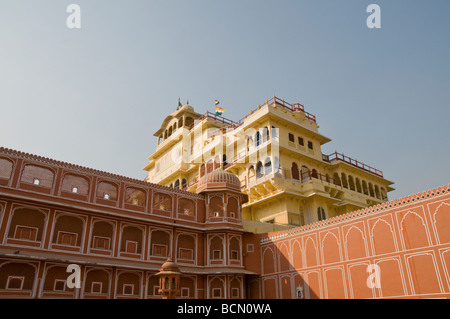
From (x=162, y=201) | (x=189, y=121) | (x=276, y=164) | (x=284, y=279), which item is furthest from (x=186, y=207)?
(x=189, y=121)

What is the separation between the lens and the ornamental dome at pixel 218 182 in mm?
24750

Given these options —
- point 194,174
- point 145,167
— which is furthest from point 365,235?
point 145,167

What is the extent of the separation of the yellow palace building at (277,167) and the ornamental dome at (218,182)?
159 centimetres

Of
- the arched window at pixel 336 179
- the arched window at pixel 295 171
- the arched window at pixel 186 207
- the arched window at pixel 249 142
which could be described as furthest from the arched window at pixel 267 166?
the arched window at pixel 336 179

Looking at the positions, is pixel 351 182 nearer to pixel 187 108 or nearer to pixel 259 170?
pixel 259 170

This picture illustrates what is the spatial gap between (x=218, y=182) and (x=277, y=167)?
5885 mm

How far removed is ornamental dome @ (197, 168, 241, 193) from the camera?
24.8 metres

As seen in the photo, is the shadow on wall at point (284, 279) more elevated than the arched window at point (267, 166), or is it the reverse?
the arched window at point (267, 166)

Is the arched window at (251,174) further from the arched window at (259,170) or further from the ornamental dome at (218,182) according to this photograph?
the ornamental dome at (218,182)

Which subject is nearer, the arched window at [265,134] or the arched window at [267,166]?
the arched window at [267,166]

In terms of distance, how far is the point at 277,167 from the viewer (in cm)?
2850

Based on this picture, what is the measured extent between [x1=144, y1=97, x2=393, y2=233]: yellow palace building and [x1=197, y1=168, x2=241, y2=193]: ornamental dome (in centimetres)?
159
